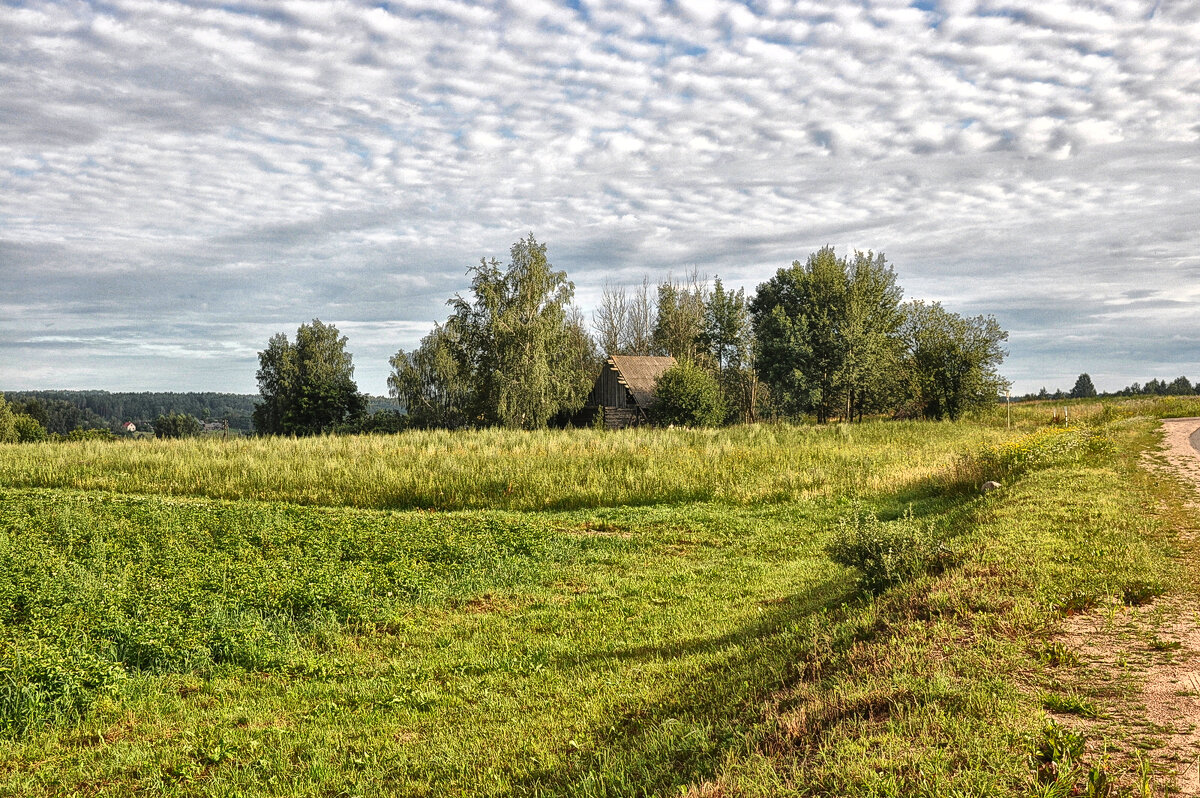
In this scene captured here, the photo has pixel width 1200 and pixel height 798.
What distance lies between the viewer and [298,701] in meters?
5.98

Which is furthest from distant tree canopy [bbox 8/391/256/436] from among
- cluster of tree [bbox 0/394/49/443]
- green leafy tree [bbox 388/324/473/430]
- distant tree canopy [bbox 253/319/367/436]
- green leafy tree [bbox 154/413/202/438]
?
green leafy tree [bbox 388/324/473/430]

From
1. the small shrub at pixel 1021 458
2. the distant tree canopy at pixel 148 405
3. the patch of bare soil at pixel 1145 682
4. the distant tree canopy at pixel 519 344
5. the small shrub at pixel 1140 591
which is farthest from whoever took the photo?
the distant tree canopy at pixel 148 405

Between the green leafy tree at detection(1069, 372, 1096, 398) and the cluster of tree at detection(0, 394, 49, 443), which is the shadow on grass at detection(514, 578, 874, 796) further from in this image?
the green leafy tree at detection(1069, 372, 1096, 398)

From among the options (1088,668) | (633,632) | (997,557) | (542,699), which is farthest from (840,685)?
(997,557)

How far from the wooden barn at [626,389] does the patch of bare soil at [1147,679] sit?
36557 mm

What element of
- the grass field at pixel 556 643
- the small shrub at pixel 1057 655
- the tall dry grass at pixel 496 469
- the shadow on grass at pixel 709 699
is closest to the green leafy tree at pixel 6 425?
the tall dry grass at pixel 496 469

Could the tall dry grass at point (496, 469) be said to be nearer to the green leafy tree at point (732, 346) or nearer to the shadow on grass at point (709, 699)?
the shadow on grass at point (709, 699)

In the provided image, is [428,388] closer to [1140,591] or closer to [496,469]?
[496,469]

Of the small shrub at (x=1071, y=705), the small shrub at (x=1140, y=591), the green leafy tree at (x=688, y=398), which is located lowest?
the small shrub at (x=1071, y=705)

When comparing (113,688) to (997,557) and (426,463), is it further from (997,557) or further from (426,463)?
(426,463)

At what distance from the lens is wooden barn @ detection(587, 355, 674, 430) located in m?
43.2

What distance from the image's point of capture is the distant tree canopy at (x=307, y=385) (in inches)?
2314

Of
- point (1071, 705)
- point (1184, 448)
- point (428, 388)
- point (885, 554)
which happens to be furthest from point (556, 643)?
point (428, 388)

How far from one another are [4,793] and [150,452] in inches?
907
